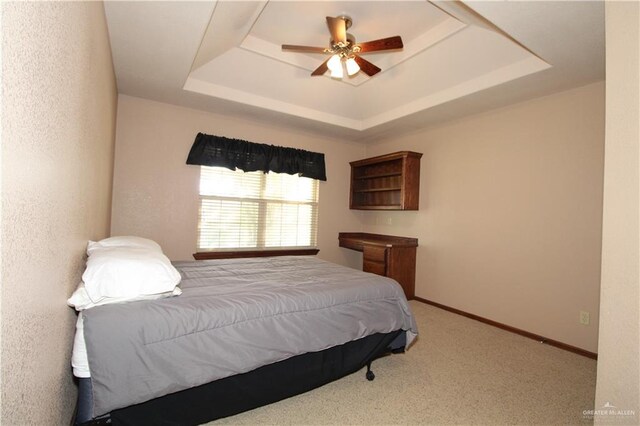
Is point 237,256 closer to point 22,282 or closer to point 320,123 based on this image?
point 320,123

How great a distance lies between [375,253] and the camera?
170 inches

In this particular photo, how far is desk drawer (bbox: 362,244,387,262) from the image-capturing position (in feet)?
13.8

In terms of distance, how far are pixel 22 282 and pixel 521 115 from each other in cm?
418

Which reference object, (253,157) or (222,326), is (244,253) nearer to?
(253,157)

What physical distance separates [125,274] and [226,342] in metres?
0.64

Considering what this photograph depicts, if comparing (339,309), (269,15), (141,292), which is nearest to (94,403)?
(141,292)

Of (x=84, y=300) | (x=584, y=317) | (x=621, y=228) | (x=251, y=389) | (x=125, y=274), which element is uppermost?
(x=621, y=228)

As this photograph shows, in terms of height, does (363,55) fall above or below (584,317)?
above

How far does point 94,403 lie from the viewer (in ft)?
4.26

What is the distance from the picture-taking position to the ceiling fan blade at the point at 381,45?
95.6 inches

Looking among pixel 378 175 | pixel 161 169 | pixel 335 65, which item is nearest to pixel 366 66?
pixel 335 65

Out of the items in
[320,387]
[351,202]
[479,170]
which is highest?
[479,170]

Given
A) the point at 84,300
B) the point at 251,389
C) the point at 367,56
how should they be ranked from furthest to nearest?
the point at 367,56 → the point at 251,389 → the point at 84,300

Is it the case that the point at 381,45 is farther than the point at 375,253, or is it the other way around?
the point at 375,253
